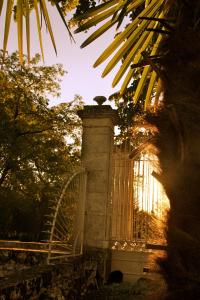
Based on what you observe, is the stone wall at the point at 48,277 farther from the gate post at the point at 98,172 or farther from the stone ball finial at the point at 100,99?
the stone ball finial at the point at 100,99

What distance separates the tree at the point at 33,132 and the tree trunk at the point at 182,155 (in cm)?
1664

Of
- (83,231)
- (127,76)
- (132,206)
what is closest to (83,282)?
(83,231)

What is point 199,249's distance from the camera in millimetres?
1217

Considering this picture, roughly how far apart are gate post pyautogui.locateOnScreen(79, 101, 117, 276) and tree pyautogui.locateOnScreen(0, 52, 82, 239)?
1120cm

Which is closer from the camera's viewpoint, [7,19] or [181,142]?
[181,142]

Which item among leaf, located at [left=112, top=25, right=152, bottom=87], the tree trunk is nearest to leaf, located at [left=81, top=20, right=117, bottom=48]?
leaf, located at [left=112, top=25, right=152, bottom=87]

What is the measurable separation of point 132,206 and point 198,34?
571cm

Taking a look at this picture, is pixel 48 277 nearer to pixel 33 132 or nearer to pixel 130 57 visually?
pixel 130 57

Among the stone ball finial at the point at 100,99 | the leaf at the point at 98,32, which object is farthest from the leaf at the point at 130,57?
the stone ball finial at the point at 100,99

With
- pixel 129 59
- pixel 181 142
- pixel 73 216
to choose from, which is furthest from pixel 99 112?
pixel 181 142

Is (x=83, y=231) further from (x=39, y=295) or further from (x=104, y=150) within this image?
(x=39, y=295)

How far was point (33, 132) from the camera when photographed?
20156mm

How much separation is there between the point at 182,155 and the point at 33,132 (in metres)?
19.3

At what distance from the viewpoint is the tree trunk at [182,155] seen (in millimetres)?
1235
